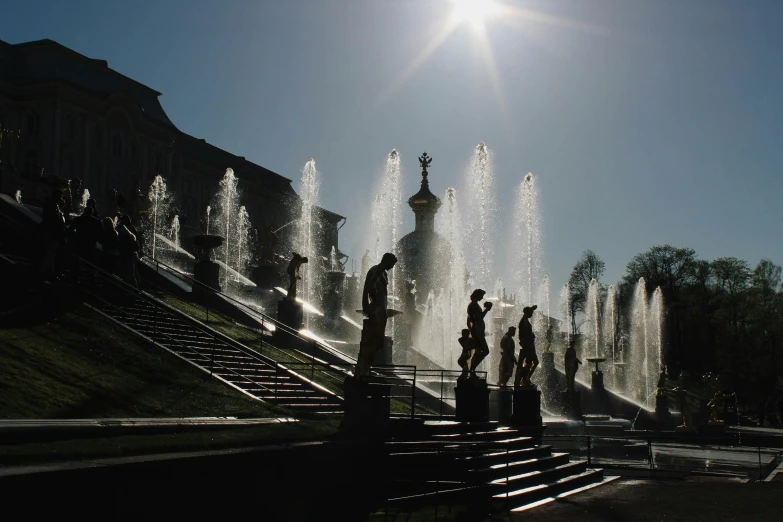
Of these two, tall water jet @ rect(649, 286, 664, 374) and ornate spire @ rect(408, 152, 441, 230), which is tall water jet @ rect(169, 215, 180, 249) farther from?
ornate spire @ rect(408, 152, 441, 230)

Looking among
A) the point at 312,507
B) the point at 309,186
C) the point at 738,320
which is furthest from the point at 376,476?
the point at 738,320

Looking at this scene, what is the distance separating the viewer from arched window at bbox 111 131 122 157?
60662 millimetres

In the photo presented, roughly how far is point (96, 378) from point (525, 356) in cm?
1130

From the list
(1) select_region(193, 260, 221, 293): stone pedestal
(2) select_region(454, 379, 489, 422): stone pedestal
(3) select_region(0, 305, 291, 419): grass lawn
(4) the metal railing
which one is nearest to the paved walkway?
(4) the metal railing

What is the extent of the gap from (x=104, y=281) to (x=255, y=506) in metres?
13.6

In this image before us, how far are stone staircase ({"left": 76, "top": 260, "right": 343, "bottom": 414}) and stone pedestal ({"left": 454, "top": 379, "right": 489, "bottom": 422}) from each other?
8.44 feet

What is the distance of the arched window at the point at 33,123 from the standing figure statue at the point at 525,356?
149ft

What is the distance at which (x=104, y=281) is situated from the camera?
67.5ft

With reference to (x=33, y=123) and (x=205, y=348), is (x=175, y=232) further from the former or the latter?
(x=205, y=348)

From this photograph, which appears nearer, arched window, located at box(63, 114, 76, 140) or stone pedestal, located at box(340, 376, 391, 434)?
stone pedestal, located at box(340, 376, 391, 434)

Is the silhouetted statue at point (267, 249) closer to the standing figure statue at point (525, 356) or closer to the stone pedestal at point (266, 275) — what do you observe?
the stone pedestal at point (266, 275)

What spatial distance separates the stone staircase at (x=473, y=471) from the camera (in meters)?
11.3

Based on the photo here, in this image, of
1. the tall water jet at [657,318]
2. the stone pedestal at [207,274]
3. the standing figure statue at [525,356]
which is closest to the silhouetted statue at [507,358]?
the standing figure statue at [525,356]

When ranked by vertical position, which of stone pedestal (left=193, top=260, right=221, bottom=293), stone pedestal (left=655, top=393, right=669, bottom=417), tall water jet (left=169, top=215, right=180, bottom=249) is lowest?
stone pedestal (left=655, top=393, right=669, bottom=417)
